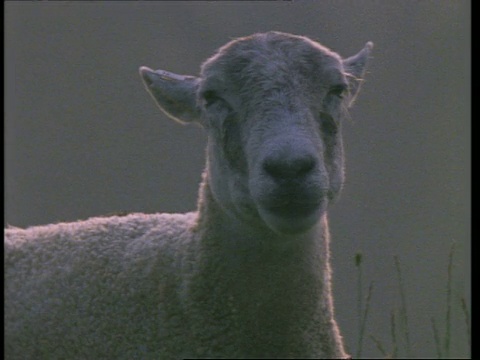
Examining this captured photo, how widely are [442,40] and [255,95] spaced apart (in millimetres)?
1654

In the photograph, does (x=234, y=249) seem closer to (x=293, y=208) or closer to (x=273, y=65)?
(x=293, y=208)

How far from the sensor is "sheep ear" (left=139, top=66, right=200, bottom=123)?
14.2 ft

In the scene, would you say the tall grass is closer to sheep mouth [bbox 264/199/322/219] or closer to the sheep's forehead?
sheep mouth [bbox 264/199/322/219]

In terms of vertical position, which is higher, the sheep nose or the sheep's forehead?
the sheep's forehead

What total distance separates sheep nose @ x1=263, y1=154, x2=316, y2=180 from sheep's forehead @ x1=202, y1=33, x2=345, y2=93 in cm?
52

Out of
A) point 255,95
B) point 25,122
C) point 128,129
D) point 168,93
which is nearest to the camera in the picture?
point 255,95

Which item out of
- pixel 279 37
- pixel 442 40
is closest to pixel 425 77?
pixel 442 40

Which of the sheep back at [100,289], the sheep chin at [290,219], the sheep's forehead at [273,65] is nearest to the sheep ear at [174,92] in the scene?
the sheep's forehead at [273,65]

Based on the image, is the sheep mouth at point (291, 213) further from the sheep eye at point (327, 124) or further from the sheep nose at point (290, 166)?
the sheep eye at point (327, 124)

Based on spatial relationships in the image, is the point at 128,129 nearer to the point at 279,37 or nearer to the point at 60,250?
the point at 60,250

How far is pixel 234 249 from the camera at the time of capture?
4.03 metres

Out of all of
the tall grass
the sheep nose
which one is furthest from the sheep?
the tall grass

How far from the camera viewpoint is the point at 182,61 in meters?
4.77

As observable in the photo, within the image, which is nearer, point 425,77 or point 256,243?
point 256,243
